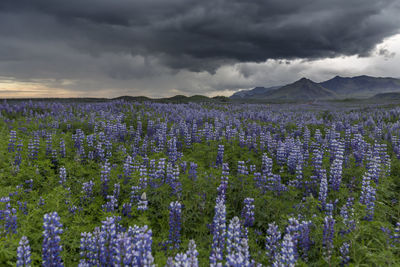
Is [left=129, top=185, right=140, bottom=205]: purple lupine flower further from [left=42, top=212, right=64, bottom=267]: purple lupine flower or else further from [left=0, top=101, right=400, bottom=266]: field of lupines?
[left=42, top=212, right=64, bottom=267]: purple lupine flower

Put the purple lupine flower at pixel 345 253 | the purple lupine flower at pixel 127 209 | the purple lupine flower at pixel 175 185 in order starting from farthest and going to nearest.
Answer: the purple lupine flower at pixel 175 185 → the purple lupine flower at pixel 127 209 → the purple lupine flower at pixel 345 253

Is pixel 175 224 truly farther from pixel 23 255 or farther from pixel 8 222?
pixel 8 222

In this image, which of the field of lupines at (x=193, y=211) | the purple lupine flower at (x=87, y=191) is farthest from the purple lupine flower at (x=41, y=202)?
the purple lupine flower at (x=87, y=191)

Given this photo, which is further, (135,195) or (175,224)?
(135,195)

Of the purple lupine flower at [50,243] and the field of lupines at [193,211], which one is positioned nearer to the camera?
the purple lupine flower at [50,243]

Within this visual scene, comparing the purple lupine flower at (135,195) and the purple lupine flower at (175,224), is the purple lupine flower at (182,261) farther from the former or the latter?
the purple lupine flower at (135,195)

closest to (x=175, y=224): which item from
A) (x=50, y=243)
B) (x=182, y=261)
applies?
(x=182, y=261)

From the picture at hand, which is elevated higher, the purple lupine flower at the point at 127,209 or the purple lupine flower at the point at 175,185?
the purple lupine flower at the point at 175,185

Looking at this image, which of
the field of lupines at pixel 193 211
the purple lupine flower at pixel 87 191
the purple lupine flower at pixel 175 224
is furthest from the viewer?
the purple lupine flower at pixel 87 191

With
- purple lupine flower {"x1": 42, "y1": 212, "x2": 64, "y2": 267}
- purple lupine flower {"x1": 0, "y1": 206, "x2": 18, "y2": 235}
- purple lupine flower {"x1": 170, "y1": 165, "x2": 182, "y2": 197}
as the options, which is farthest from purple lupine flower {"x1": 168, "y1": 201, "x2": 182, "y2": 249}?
purple lupine flower {"x1": 0, "y1": 206, "x2": 18, "y2": 235}

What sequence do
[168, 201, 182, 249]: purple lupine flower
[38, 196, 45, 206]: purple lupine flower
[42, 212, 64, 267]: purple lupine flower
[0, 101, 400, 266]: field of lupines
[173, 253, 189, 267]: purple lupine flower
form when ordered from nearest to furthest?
[173, 253, 189, 267]: purple lupine flower
[42, 212, 64, 267]: purple lupine flower
[0, 101, 400, 266]: field of lupines
[168, 201, 182, 249]: purple lupine flower
[38, 196, 45, 206]: purple lupine flower

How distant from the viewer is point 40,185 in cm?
680

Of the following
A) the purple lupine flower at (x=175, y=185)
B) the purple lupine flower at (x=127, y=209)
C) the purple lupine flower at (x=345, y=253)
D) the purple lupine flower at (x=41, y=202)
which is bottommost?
the purple lupine flower at (x=345, y=253)

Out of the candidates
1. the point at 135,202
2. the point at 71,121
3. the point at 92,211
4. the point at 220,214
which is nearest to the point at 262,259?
the point at 220,214
